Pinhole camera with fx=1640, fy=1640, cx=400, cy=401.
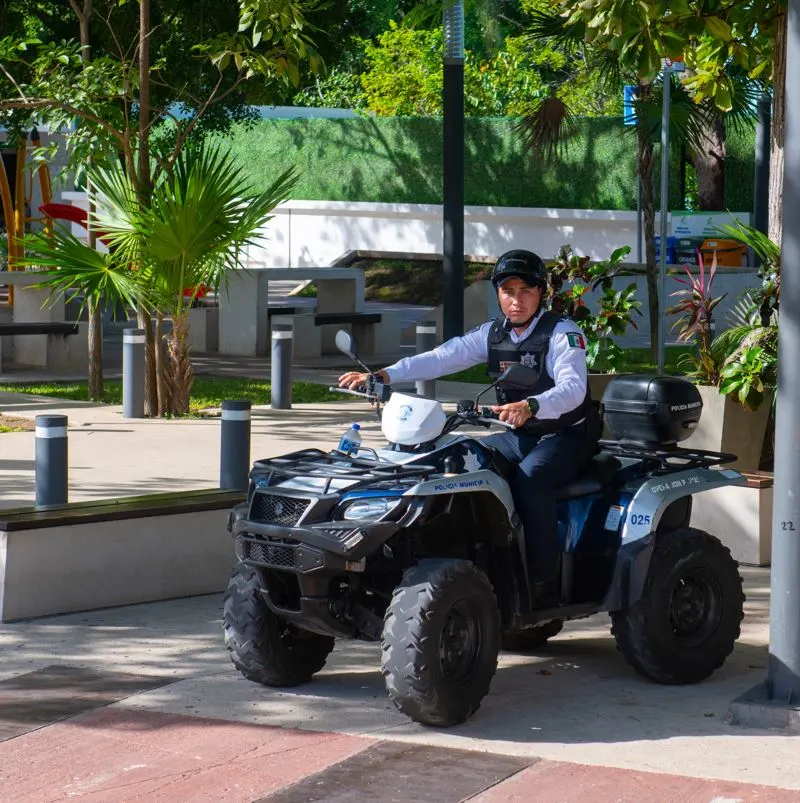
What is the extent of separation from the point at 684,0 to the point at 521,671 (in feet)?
12.6

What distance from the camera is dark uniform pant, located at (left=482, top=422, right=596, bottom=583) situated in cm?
627

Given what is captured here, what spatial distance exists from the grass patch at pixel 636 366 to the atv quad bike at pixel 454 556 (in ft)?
31.5

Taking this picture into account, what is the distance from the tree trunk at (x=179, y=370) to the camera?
14259mm

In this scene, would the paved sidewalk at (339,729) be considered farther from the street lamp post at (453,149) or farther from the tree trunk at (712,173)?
the tree trunk at (712,173)

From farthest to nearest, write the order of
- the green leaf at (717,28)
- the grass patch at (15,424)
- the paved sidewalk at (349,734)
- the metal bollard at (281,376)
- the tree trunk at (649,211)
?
the tree trunk at (649,211)
the metal bollard at (281,376)
the grass patch at (15,424)
the green leaf at (717,28)
the paved sidewalk at (349,734)

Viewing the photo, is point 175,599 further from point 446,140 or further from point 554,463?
point 446,140

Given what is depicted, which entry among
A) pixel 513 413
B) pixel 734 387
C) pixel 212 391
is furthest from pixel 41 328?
pixel 513 413

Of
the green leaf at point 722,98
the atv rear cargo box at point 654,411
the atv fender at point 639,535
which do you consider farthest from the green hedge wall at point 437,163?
the atv fender at point 639,535

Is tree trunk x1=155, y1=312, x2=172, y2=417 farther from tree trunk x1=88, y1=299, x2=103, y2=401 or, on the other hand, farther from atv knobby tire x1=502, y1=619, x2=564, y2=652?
atv knobby tire x1=502, y1=619, x2=564, y2=652

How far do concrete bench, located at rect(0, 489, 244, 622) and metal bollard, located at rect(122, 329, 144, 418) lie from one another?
18.8 feet

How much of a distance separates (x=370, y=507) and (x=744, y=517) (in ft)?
12.1

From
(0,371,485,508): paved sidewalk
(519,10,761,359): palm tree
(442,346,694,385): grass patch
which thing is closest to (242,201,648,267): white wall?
(519,10,761,359): palm tree

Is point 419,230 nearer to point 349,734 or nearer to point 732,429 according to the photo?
point 732,429

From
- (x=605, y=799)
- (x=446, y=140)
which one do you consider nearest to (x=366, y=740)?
(x=605, y=799)
